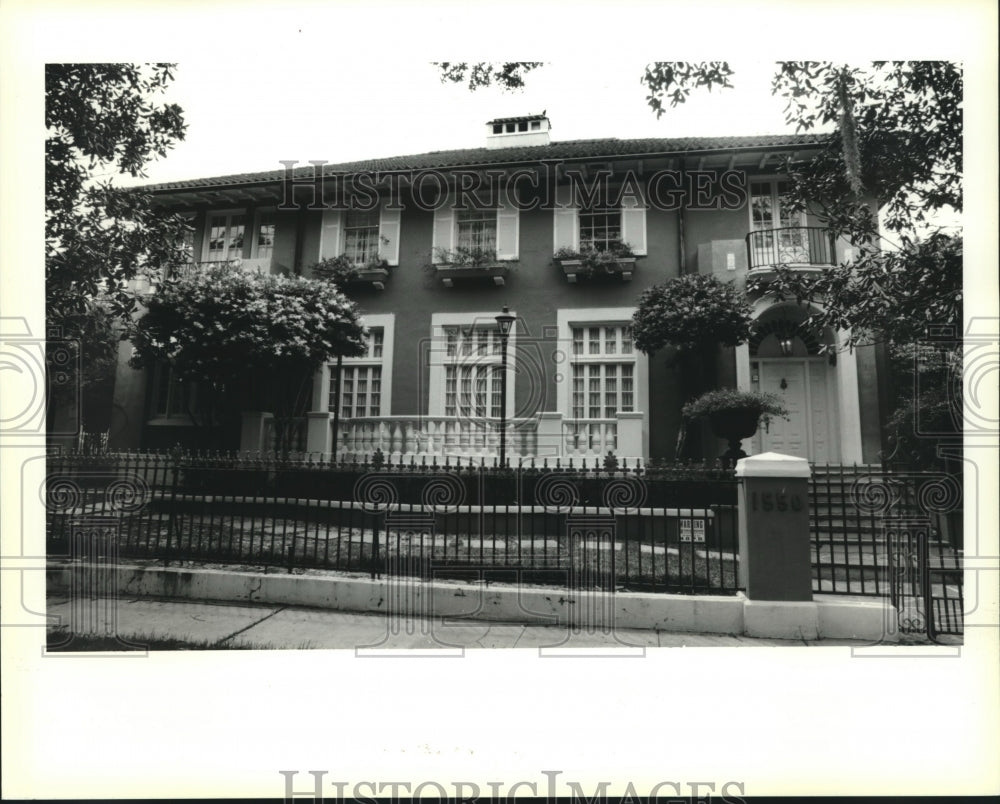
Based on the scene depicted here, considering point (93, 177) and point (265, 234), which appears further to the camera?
point (265, 234)

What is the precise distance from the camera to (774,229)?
8.05 metres

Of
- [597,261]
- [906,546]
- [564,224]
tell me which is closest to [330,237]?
[564,224]

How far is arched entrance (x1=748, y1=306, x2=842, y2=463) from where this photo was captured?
832 centimetres

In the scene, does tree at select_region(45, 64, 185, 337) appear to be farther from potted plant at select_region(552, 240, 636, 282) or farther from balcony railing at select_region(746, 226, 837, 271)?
balcony railing at select_region(746, 226, 837, 271)

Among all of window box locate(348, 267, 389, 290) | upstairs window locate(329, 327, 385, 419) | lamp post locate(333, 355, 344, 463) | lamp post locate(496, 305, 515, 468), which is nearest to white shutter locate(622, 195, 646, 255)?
lamp post locate(496, 305, 515, 468)

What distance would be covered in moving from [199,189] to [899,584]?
10503 millimetres

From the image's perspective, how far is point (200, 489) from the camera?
5.72 meters

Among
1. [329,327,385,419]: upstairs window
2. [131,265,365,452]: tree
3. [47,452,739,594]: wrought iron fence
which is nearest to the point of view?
[47,452,739,594]: wrought iron fence

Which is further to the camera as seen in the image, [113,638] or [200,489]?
[200,489]

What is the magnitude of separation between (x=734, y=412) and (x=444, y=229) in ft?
17.1

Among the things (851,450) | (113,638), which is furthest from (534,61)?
(851,450)

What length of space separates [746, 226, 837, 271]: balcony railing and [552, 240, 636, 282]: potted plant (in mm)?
1740

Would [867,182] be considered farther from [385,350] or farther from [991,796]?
[385,350]

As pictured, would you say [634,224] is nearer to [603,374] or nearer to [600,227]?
[600,227]
